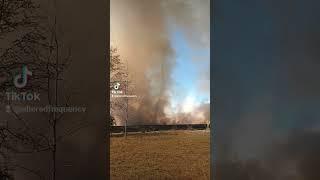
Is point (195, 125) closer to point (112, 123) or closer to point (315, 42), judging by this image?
point (112, 123)

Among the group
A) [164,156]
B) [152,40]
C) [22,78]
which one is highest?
[152,40]

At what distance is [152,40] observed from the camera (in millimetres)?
5633

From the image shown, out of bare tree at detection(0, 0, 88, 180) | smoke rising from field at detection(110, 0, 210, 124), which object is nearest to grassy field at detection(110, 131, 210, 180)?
smoke rising from field at detection(110, 0, 210, 124)

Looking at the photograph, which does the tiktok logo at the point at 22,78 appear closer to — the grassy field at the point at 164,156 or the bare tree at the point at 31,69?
the bare tree at the point at 31,69

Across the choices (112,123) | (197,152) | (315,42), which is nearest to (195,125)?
(197,152)

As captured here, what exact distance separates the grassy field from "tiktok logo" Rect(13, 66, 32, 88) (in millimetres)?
1279

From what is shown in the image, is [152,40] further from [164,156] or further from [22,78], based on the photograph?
[22,78]

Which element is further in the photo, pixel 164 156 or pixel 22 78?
pixel 164 156

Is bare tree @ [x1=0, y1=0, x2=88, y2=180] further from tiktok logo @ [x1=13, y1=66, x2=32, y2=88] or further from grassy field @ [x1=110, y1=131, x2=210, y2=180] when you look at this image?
grassy field @ [x1=110, y1=131, x2=210, y2=180]

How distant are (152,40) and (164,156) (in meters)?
1.38

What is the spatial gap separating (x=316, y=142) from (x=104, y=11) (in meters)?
2.72

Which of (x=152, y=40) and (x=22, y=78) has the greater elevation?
(x=152, y=40)

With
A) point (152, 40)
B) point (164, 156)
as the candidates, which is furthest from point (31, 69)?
point (164, 156)

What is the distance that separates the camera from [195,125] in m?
5.70
